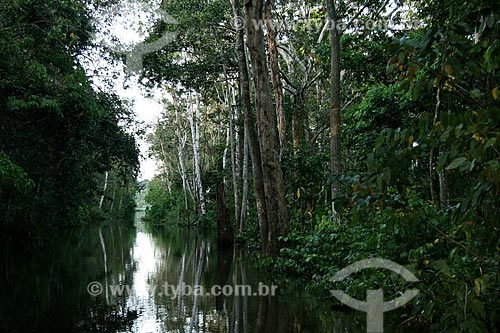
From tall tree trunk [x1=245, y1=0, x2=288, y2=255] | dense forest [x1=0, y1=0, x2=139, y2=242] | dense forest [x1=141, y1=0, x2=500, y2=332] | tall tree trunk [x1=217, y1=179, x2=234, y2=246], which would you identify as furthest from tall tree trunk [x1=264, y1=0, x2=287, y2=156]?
dense forest [x1=0, y1=0, x2=139, y2=242]

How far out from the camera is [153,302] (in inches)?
285

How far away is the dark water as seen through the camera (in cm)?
580

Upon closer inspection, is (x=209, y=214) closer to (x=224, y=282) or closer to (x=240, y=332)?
(x=224, y=282)

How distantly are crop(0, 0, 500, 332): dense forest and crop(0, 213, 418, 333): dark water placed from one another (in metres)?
0.73

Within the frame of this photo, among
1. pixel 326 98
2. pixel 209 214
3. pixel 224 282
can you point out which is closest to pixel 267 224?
pixel 224 282

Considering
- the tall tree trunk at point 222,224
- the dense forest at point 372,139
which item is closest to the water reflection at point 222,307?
the dense forest at point 372,139

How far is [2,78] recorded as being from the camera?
12023mm

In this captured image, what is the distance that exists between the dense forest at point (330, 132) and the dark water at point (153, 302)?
28.7 inches

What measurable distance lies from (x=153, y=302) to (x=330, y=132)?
459 cm

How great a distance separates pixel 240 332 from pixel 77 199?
17.2 meters

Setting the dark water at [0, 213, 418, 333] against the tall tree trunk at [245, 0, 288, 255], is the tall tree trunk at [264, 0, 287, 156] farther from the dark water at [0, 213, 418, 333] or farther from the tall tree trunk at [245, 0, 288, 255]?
the dark water at [0, 213, 418, 333]

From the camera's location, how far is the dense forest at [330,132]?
238cm

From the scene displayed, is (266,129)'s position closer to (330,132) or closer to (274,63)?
(330,132)

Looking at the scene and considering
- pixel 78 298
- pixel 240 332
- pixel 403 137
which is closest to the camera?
pixel 403 137
